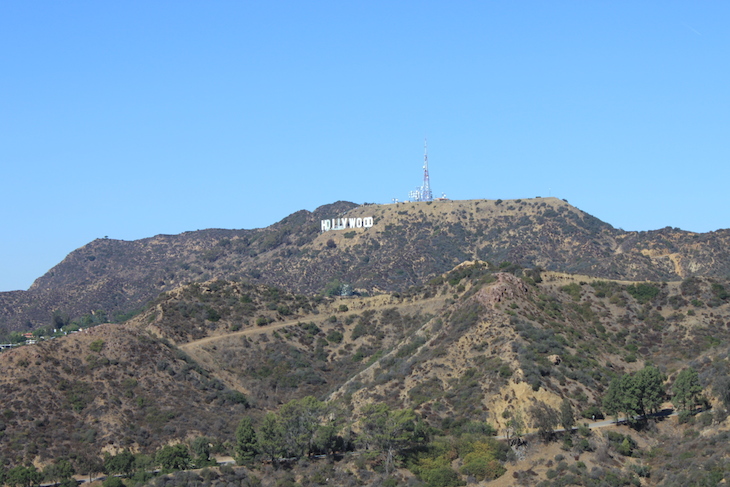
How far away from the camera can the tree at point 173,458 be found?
90.2 m

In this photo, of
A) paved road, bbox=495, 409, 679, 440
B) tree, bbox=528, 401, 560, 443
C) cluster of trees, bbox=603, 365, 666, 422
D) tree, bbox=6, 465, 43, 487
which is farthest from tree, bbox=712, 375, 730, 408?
tree, bbox=6, 465, 43, 487

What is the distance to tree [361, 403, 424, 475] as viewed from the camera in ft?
284

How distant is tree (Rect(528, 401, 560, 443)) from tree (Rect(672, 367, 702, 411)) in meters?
11.2

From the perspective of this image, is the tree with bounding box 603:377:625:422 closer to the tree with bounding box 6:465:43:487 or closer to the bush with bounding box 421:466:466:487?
the bush with bounding box 421:466:466:487

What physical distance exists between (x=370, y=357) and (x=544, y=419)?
165 ft

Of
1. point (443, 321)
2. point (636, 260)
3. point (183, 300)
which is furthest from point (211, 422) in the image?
point (636, 260)

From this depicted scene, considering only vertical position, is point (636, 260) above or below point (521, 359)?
above

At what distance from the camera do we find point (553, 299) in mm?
122125

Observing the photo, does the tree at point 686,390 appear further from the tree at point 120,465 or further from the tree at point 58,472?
the tree at point 58,472

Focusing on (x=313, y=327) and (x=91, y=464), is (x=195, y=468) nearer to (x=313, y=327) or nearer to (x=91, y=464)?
(x=91, y=464)

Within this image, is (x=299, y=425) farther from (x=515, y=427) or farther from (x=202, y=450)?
(x=515, y=427)

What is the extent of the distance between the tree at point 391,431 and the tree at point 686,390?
22989mm

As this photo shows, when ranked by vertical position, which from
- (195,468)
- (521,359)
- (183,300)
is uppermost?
(183,300)

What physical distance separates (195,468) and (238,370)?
1742 inches
